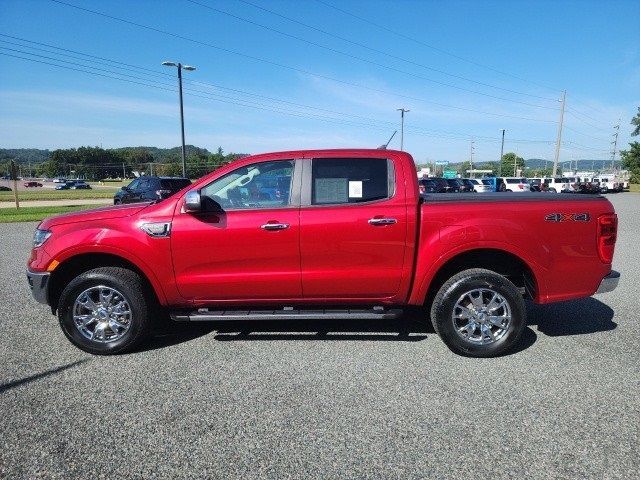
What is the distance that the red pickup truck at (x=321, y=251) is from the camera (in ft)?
12.8

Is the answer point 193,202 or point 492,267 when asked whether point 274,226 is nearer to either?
point 193,202

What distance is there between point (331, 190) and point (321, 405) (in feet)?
6.15

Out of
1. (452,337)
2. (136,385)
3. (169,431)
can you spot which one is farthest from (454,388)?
(136,385)

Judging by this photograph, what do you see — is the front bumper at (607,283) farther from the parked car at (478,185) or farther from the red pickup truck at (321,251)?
the parked car at (478,185)

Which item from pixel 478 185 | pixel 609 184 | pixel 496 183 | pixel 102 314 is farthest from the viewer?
pixel 609 184

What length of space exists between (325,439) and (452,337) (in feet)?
5.57

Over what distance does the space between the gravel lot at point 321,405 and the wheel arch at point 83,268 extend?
54 centimetres

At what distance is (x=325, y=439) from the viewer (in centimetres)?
276

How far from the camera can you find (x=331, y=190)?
405cm

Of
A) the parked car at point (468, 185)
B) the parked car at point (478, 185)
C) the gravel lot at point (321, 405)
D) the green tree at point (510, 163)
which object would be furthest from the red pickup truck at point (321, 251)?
the green tree at point (510, 163)

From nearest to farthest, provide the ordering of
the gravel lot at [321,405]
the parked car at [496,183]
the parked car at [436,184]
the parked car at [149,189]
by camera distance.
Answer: the gravel lot at [321,405] → the parked car at [149,189] → the parked car at [436,184] → the parked car at [496,183]

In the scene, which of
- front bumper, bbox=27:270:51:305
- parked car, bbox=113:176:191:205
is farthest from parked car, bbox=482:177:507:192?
front bumper, bbox=27:270:51:305

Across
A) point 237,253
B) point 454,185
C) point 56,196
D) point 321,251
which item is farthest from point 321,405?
point 56,196

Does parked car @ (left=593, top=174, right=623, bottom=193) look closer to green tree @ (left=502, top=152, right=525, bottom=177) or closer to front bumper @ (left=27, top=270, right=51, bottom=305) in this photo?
front bumper @ (left=27, top=270, right=51, bottom=305)
